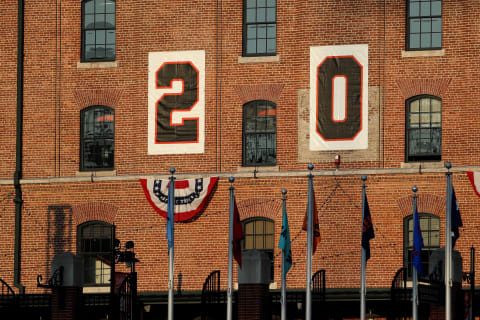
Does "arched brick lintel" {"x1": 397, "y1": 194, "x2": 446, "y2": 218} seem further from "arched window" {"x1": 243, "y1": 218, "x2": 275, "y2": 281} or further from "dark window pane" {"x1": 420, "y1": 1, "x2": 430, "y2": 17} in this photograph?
"dark window pane" {"x1": 420, "y1": 1, "x2": 430, "y2": 17}

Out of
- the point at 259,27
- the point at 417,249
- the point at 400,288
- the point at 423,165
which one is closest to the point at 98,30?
the point at 259,27

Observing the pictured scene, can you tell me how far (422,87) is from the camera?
36375 mm

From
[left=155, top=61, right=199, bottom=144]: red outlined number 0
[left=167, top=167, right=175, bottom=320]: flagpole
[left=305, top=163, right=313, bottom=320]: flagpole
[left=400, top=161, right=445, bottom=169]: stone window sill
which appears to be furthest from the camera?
[left=155, top=61, right=199, bottom=144]: red outlined number 0

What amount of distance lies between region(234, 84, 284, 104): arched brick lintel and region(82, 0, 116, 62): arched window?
452cm

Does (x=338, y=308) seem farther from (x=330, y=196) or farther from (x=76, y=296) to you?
(x=76, y=296)

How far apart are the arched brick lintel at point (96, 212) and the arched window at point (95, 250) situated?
7.4 inches

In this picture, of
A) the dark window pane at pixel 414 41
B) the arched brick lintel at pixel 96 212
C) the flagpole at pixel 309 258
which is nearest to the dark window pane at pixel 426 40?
the dark window pane at pixel 414 41

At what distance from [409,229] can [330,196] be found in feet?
8.46

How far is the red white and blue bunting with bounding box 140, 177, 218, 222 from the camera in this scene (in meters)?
37.4

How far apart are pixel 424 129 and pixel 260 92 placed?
5.20 m

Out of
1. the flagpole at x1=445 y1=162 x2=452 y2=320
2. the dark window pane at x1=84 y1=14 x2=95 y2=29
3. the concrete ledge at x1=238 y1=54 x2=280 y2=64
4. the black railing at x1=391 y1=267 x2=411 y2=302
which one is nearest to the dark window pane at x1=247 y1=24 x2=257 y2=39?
the concrete ledge at x1=238 y1=54 x2=280 y2=64

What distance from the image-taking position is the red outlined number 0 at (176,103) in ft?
124

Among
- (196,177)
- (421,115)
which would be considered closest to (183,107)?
Answer: (196,177)

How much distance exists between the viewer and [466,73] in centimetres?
3616
